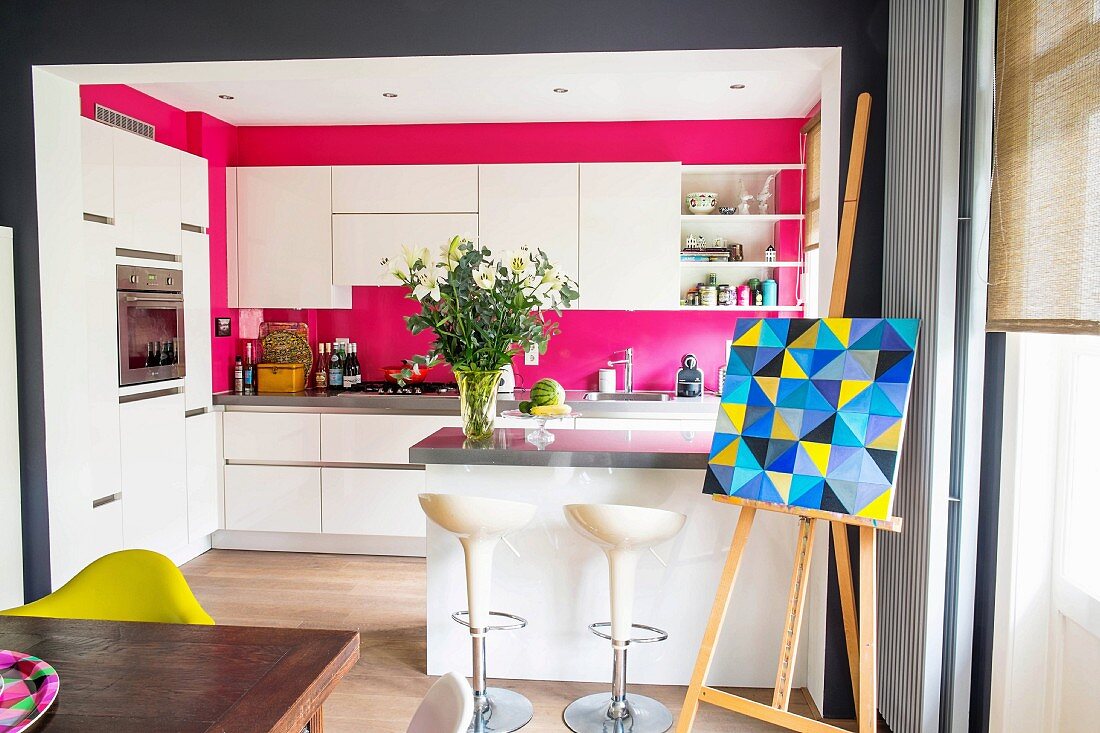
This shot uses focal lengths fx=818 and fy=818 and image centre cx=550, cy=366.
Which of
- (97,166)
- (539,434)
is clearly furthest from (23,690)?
(97,166)

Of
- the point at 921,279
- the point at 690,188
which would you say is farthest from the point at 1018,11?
the point at 690,188

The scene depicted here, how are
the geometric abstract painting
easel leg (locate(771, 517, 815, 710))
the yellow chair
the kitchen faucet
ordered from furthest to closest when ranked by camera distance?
the kitchen faucet → easel leg (locate(771, 517, 815, 710)) → the geometric abstract painting → the yellow chair

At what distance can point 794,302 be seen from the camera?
16.4 ft

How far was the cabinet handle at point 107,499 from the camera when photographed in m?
3.81

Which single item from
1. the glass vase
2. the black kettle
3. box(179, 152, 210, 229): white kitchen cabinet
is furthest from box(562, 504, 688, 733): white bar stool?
box(179, 152, 210, 229): white kitchen cabinet

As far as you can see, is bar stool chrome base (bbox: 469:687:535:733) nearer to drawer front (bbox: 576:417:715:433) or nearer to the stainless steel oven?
drawer front (bbox: 576:417:715:433)

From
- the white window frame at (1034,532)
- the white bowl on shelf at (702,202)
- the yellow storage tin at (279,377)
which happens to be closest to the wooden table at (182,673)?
the white window frame at (1034,532)

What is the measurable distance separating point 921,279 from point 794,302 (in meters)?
2.60

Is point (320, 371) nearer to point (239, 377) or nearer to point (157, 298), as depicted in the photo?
point (239, 377)

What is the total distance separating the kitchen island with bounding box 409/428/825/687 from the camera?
10.0 feet

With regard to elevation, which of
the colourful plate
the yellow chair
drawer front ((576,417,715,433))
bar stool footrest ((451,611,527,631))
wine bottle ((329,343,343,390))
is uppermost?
wine bottle ((329,343,343,390))

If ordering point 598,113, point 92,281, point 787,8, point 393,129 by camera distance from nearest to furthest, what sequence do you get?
point 787,8, point 92,281, point 598,113, point 393,129

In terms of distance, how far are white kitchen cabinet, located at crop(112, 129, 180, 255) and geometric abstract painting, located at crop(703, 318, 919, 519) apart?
3068mm

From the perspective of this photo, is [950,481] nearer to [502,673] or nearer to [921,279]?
[921,279]
